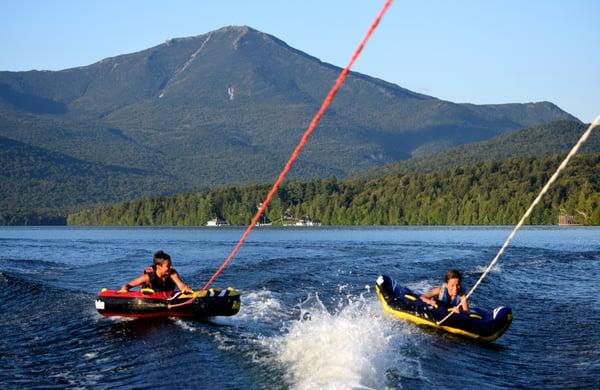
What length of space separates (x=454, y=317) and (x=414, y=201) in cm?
10720

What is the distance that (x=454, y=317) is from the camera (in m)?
19.1

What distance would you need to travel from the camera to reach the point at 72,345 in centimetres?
1781

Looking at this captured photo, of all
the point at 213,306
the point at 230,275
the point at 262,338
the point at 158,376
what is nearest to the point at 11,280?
the point at 230,275

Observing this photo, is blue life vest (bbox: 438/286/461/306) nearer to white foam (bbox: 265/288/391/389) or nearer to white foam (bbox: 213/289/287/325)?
white foam (bbox: 265/288/391/389)

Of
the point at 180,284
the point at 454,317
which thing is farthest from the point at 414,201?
the point at 454,317

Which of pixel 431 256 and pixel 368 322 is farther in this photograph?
pixel 431 256

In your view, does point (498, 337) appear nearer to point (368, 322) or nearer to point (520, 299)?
point (368, 322)

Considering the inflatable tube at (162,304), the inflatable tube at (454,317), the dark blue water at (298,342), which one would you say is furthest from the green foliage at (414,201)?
the inflatable tube at (162,304)

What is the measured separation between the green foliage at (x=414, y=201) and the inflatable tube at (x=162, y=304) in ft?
286

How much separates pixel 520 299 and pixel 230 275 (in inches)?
476

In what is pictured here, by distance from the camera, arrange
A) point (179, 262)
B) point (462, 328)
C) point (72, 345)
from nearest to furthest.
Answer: point (72, 345), point (462, 328), point (179, 262)

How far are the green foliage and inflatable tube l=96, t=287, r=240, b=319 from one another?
286 ft

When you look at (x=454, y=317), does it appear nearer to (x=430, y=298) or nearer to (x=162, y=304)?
(x=430, y=298)

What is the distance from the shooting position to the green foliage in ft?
357
